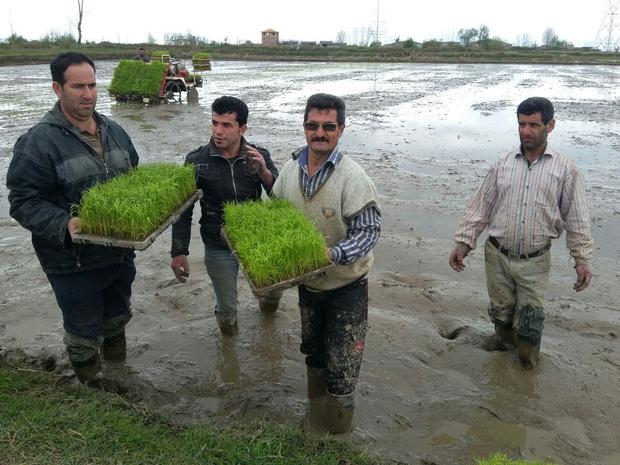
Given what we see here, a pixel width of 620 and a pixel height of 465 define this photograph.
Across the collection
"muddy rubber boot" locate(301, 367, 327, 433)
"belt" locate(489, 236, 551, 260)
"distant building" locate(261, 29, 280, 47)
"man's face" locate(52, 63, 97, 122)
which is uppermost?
"distant building" locate(261, 29, 280, 47)

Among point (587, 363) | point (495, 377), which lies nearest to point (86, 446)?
point (495, 377)

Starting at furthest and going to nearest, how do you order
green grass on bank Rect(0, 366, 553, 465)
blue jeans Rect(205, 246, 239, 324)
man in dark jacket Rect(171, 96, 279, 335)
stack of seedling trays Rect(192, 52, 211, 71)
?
stack of seedling trays Rect(192, 52, 211, 71), blue jeans Rect(205, 246, 239, 324), man in dark jacket Rect(171, 96, 279, 335), green grass on bank Rect(0, 366, 553, 465)

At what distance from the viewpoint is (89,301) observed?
3670 mm

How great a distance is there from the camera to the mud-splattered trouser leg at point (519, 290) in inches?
160

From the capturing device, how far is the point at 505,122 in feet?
53.9

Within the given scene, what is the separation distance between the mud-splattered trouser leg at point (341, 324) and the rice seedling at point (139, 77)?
59.6ft

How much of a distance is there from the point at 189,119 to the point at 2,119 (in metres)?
5.76

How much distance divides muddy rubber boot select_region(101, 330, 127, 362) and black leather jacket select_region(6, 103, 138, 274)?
954 mm

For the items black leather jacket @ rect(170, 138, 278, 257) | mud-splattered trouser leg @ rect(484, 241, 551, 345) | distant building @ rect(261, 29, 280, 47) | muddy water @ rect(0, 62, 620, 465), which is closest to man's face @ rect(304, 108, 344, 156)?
black leather jacket @ rect(170, 138, 278, 257)

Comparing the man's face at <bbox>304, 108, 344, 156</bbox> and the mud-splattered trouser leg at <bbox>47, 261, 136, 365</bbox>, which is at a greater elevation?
the man's face at <bbox>304, 108, 344, 156</bbox>

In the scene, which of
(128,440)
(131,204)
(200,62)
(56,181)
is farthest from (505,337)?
(200,62)

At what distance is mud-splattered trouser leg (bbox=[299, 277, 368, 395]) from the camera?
3.37 metres

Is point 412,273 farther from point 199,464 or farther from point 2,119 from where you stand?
point 2,119

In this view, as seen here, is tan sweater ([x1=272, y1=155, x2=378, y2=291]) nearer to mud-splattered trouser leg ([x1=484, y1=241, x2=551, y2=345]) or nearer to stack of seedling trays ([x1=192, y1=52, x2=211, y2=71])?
mud-splattered trouser leg ([x1=484, y1=241, x2=551, y2=345])
